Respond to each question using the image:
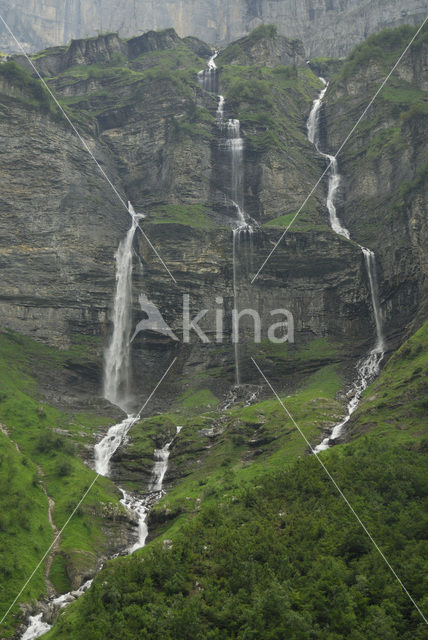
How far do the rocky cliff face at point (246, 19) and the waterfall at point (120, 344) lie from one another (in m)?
127

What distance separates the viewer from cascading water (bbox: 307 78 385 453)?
176 feet

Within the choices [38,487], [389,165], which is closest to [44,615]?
[38,487]

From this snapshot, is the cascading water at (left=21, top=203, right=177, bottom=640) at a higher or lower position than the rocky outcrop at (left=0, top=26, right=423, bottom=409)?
lower

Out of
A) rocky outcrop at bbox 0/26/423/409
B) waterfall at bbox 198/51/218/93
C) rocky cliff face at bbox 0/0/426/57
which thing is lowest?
rocky outcrop at bbox 0/26/423/409

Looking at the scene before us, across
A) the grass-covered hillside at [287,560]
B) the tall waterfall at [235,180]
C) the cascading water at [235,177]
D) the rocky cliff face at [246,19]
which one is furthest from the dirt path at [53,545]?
the rocky cliff face at [246,19]

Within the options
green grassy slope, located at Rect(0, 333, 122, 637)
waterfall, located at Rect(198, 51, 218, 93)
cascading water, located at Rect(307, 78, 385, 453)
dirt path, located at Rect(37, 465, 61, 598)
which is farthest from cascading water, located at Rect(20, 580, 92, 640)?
waterfall, located at Rect(198, 51, 218, 93)

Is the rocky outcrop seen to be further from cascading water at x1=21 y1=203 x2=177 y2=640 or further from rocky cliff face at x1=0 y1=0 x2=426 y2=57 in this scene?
rocky cliff face at x1=0 y1=0 x2=426 y2=57

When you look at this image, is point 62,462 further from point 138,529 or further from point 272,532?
point 272,532

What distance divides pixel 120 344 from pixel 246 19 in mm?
159432

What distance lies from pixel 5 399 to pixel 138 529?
23.9 metres

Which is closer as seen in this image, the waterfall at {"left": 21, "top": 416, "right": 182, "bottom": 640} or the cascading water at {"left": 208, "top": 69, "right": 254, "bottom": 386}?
the waterfall at {"left": 21, "top": 416, "right": 182, "bottom": 640}

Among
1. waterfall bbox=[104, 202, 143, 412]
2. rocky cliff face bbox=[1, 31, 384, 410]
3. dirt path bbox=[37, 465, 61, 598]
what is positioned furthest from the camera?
rocky cliff face bbox=[1, 31, 384, 410]

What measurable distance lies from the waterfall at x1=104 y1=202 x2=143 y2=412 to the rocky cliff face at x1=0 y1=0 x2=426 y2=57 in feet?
417

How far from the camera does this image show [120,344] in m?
74.2
